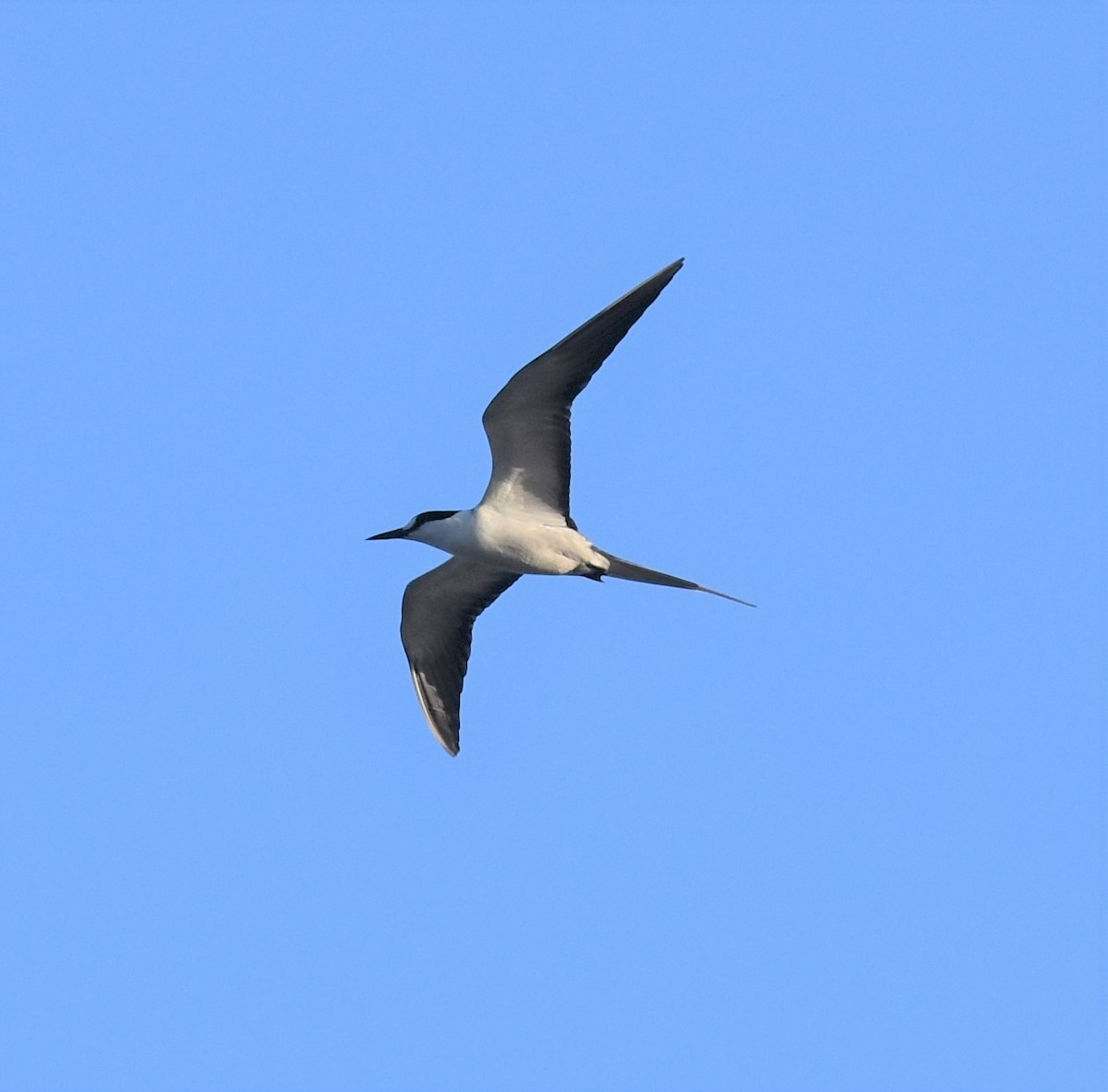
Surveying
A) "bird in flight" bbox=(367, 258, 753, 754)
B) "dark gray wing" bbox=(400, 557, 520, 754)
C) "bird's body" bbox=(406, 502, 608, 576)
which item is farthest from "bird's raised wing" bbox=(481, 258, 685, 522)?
"dark gray wing" bbox=(400, 557, 520, 754)

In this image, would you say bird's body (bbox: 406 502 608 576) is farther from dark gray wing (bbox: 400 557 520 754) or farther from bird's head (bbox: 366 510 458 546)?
dark gray wing (bbox: 400 557 520 754)

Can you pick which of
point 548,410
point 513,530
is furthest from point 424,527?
point 548,410

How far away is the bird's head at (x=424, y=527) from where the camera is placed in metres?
17.1

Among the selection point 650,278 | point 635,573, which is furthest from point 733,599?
point 650,278

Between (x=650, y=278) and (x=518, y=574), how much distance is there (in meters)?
4.33

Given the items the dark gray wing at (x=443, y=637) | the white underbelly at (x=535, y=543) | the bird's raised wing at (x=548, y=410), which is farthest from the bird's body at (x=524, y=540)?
the dark gray wing at (x=443, y=637)

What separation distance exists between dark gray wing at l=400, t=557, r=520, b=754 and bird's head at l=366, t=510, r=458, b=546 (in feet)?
3.53

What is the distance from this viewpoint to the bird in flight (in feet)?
50.9

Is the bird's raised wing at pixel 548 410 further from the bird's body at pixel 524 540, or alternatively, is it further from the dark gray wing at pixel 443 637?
the dark gray wing at pixel 443 637

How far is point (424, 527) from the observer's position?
1716cm

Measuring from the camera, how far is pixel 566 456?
16.6 m

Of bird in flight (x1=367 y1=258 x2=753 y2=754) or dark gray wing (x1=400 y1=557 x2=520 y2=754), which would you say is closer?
bird in flight (x1=367 y1=258 x2=753 y2=754)

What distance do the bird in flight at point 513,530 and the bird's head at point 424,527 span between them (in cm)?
1

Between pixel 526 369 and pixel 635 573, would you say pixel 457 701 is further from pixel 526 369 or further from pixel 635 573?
pixel 526 369
